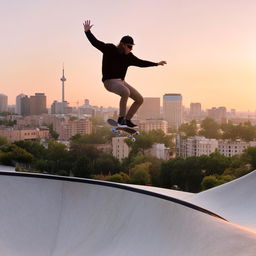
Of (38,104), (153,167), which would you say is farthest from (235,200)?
(38,104)

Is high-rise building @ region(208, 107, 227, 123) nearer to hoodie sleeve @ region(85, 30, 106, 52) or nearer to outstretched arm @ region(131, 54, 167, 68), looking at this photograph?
outstretched arm @ region(131, 54, 167, 68)

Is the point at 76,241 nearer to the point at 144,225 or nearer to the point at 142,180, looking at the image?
the point at 144,225

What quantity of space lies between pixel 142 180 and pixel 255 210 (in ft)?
95.6

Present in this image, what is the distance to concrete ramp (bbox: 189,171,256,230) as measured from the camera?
12527 millimetres

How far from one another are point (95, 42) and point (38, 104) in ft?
418

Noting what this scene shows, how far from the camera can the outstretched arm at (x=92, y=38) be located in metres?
7.70

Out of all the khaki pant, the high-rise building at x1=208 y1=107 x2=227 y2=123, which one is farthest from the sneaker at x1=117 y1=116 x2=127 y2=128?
the high-rise building at x1=208 y1=107 x2=227 y2=123

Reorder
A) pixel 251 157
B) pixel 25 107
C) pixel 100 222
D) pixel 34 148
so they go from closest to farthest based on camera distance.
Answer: pixel 100 222
pixel 251 157
pixel 34 148
pixel 25 107

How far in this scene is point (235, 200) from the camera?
45.9 ft

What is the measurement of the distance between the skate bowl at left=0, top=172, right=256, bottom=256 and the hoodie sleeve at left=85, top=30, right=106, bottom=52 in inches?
144

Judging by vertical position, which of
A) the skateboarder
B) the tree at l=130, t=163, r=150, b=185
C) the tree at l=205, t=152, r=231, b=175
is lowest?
the tree at l=130, t=163, r=150, b=185

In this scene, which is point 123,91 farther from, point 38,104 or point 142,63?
point 38,104

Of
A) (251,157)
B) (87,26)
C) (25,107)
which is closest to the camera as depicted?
(87,26)

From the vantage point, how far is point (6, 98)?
163m
